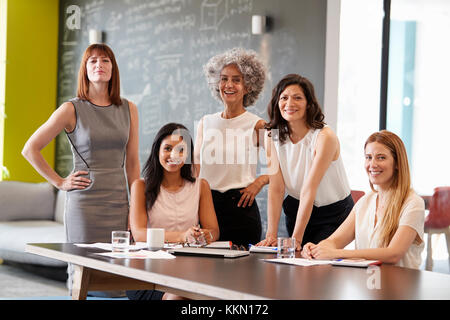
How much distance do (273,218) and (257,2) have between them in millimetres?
2751

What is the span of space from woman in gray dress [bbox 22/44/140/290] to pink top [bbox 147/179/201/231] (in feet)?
0.92

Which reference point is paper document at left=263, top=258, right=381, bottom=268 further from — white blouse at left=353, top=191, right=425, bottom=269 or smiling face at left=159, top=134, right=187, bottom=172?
smiling face at left=159, top=134, right=187, bottom=172

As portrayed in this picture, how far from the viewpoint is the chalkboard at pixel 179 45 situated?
4.87 meters

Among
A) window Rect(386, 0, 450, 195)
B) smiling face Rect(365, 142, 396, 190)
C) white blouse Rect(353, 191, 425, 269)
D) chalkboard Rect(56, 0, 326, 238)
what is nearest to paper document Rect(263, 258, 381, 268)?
white blouse Rect(353, 191, 425, 269)

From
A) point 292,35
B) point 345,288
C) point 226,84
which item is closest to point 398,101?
point 292,35

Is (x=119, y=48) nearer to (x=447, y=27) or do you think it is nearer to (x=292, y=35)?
(x=292, y=35)

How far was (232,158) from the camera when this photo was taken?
3.26 m

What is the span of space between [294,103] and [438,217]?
1.98 meters

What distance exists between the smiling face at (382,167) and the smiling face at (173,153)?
872 mm

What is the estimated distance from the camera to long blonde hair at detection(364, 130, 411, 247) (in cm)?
237

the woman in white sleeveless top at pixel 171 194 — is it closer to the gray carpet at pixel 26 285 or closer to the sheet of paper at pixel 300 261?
the sheet of paper at pixel 300 261

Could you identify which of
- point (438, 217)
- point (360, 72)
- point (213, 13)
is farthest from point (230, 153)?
point (213, 13)

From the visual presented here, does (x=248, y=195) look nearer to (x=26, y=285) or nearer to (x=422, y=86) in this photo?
(x=422, y=86)
